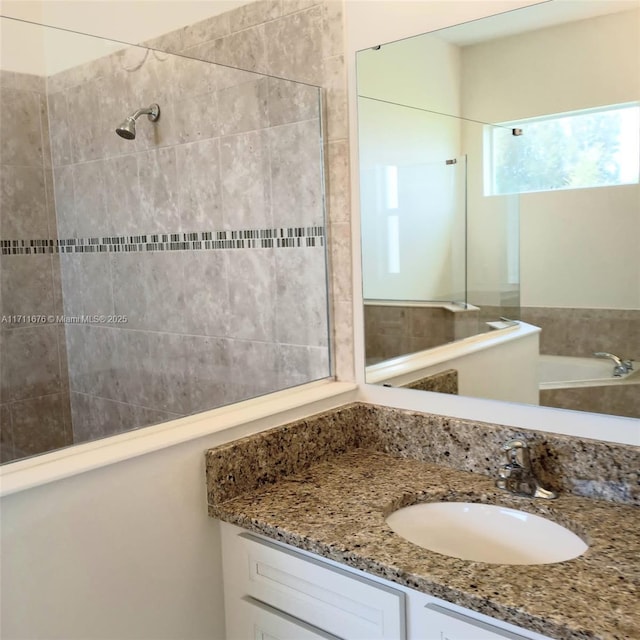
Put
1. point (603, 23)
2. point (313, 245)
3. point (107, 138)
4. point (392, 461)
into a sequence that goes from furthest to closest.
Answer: point (107, 138)
point (313, 245)
point (392, 461)
point (603, 23)

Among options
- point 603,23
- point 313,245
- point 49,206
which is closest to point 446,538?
point 313,245

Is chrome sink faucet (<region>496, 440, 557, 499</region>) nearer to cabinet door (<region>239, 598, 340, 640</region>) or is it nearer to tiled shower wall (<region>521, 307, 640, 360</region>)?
tiled shower wall (<region>521, 307, 640, 360</region>)

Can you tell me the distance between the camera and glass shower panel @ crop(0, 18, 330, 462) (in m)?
1.94

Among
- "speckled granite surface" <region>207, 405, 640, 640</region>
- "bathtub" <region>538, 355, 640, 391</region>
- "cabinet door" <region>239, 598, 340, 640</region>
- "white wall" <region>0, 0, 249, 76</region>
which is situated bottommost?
"cabinet door" <region>239, 598, 340, 640</region>

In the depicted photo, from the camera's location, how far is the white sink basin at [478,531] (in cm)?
139

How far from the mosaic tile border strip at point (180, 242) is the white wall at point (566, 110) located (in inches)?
22.4

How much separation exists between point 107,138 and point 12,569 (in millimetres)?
1682

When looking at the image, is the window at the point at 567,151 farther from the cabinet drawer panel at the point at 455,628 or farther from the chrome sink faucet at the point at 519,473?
the cabinet drawer panel at the point at 455,628

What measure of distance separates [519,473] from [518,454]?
5cm

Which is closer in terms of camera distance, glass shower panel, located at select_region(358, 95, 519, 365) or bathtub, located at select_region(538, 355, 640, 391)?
bathtub, located at select_region(538, 355, 640, 391)

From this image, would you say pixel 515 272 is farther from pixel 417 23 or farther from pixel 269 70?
pixel 269 70

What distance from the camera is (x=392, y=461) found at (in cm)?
173

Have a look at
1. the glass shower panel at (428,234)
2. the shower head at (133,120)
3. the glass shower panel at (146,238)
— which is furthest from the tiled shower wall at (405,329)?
the shower head at (133,120)

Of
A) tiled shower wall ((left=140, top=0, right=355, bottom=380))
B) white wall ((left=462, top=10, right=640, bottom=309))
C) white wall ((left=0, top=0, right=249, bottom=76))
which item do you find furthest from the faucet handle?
white wall ((left=0, top=0, right=249, bottom=76))
